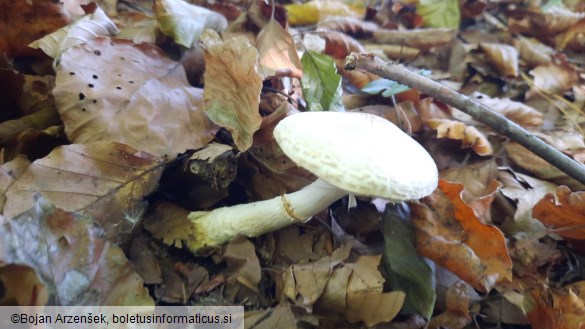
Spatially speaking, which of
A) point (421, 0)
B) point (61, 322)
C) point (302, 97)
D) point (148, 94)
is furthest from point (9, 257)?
point (421, 0)

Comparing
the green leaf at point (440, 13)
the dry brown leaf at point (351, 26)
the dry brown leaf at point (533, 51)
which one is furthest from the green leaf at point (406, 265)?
the green leaf at point (440, 13)

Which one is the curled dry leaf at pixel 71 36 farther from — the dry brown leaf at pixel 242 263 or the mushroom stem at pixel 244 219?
the dry brown leaf at pixel 242 263

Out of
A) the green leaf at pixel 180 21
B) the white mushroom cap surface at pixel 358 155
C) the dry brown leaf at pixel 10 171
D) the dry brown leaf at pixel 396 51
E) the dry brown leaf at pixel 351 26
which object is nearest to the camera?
the white mushroom cap surface at pixel 358 155

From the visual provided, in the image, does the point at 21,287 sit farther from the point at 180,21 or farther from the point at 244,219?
the point at 180,21

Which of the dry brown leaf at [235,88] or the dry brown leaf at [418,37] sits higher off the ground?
the dry brown leaf at [235,88]

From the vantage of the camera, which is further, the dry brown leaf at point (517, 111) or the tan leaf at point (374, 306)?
the dry brown leaf at point (517, 111)

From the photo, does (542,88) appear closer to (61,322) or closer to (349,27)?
(349,27)

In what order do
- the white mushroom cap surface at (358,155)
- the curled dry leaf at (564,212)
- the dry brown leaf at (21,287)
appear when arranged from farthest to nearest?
1. the curled dry leaf at (564,212)
2. the white mushroom cap surface at (358,155)
3. the dry brown leaf at (21,287)
